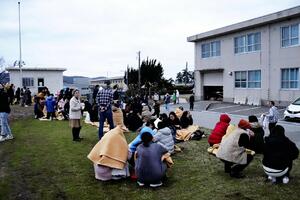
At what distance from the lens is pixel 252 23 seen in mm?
28141

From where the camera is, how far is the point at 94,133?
45.1 ft

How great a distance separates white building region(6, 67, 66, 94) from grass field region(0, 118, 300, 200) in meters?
30.8

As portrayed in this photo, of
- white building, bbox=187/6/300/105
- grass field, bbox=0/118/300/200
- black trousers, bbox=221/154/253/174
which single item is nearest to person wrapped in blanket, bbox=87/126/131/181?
grass field, bbox=0/118/300/200

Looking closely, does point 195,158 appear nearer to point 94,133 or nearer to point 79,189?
point 79,189

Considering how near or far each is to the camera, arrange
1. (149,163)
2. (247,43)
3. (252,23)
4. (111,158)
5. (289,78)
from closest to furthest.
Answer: (149,163)
(111,158)
(289,78)
(252,23)
(247,43)

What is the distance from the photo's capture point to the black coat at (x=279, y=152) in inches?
256

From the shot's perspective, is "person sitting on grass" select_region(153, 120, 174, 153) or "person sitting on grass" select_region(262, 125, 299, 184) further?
"person sitting on grass" select_region(153, 120, 174, 153)

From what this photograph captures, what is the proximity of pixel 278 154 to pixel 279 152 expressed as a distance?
4 centimetres

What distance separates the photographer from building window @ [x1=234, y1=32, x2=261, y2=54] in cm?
2861

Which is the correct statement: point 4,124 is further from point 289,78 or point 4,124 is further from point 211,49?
point 211,49

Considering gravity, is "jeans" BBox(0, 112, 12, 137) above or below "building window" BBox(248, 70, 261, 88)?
below

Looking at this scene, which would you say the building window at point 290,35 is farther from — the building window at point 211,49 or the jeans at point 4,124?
the jeans at point 4,124

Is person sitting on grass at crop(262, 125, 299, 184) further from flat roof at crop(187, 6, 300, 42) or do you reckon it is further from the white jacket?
flat roof at crop(187, 6, 300, 42)

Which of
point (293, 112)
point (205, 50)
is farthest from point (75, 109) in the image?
point (205, 50)
